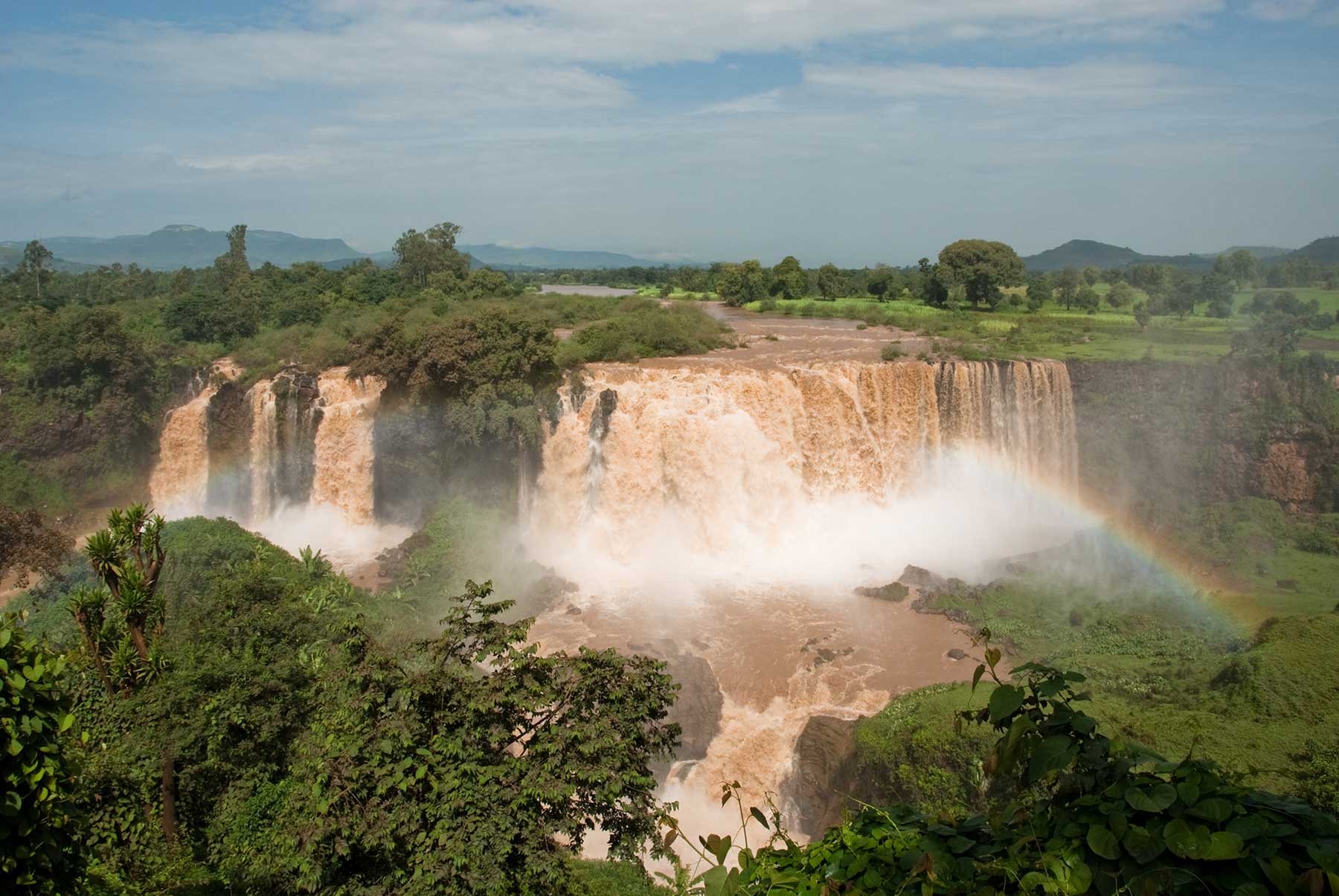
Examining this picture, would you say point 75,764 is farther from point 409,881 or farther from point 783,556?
point 783,556

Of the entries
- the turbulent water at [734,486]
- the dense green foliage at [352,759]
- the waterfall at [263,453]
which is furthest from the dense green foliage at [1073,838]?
the waterfall at [263,453]

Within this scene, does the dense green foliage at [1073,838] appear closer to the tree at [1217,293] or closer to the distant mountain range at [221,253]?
the tree at [1217,293]

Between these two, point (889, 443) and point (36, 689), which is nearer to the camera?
point (36, 689)

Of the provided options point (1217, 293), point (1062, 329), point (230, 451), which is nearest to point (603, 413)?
point (230, 451)

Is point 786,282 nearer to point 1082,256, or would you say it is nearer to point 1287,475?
point 1287,475

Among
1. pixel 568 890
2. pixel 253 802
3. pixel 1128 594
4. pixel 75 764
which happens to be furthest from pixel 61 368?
pixel 1128 594

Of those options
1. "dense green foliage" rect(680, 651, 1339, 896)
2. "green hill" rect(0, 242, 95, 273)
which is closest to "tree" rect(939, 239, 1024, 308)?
"dense green foliage" rect(680, 651, 1339, 896)

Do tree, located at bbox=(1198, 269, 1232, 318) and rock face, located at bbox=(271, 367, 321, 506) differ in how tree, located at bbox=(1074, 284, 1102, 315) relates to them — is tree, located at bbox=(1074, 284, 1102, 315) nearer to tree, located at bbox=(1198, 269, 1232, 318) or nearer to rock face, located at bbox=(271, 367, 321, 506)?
tree, located at bbox=(1198, 269, 1232, 318)

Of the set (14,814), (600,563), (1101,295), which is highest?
(1101,295)
